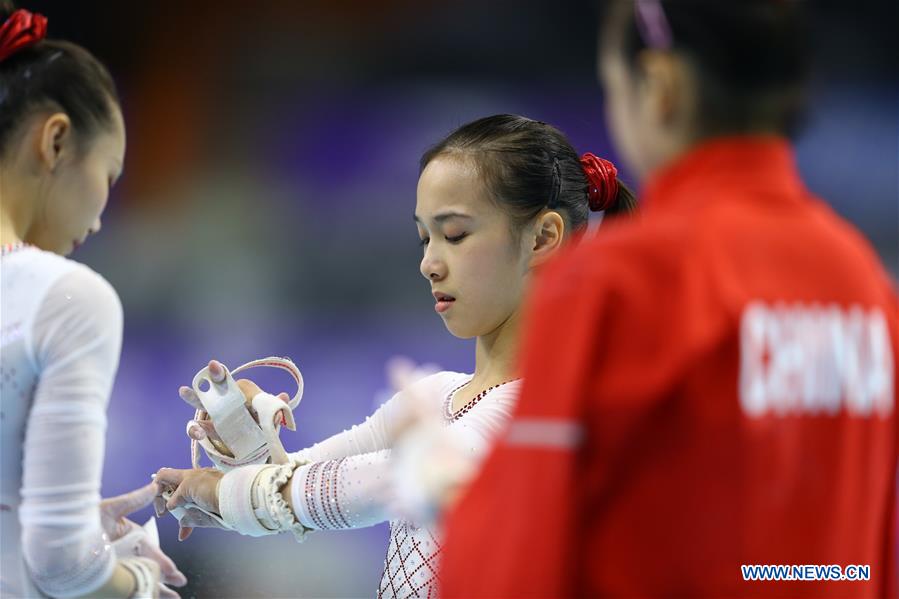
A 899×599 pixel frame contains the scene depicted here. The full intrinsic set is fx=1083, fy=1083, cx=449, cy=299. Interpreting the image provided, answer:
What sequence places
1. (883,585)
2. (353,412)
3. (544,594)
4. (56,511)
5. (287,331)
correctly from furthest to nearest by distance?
(287,331), (353,412), (56,511), (883,585), (544,594)

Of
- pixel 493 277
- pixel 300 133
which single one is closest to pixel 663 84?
pixel 493 277

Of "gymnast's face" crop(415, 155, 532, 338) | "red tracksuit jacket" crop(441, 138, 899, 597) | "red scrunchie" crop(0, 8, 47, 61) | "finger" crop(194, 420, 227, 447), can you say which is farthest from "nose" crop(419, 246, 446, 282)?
"red tracksuit jacket" crop(441, 138, 899, 597)

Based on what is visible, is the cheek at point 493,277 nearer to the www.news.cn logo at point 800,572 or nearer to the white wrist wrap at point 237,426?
the white wrist wrap at point 237,426

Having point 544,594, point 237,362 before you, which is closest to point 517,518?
point 544,594

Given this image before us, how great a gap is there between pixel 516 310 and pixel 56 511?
75 cm

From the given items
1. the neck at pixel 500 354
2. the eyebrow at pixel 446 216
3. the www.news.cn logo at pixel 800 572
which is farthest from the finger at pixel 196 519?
the www.news.cn logo at pixel 800 572

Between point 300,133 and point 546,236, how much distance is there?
1.37 m

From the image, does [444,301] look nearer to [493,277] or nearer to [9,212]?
[493,277]

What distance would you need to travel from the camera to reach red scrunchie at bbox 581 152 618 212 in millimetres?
1677

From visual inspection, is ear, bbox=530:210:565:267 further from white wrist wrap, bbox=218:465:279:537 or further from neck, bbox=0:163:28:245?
neck, bbox=0:163:28:245

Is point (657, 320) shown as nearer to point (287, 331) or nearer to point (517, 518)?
point (517, 518)

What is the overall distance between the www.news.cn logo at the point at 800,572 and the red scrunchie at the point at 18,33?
0.92 metres

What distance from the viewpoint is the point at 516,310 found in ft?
5.29

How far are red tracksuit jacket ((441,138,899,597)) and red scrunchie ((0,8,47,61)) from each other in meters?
0.70
